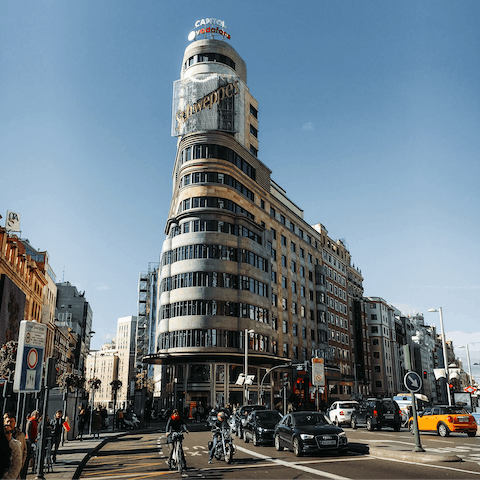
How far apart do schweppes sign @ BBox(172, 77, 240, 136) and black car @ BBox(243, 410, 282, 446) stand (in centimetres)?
4450

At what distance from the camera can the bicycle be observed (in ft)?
45.9

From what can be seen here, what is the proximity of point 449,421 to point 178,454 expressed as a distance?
15.8 m

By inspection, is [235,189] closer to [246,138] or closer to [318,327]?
[246,138]

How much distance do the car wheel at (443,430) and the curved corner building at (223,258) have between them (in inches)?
745

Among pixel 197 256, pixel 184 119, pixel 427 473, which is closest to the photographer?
pixel 427 473

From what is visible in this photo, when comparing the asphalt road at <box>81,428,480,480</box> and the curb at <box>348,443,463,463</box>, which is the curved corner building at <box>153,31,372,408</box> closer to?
the asphalt road at <box>81,428,480,480</box>

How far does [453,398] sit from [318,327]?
125 feet

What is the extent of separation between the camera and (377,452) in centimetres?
1617

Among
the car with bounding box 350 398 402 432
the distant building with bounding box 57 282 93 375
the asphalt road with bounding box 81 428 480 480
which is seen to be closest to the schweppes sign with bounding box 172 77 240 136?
the car with bounding box 350 398 402 432

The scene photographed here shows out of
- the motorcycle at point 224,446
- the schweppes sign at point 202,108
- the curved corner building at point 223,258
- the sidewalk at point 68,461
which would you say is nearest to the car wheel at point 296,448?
the motorcycle at point 224,446

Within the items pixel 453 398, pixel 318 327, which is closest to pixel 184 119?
pixel 318 327

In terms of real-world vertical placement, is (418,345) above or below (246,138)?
below

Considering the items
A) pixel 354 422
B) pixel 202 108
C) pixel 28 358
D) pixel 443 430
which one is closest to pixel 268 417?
pixel 443 430

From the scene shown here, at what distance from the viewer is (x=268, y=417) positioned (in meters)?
22.2
